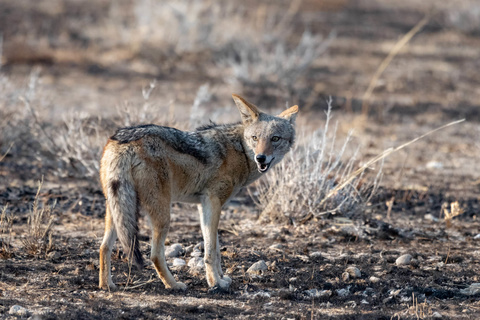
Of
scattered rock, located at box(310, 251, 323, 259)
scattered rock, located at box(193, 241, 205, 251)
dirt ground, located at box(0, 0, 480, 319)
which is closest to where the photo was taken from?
dirt ground, located at box(0, 0, 480, 319)

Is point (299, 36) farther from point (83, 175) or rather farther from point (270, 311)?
point (270, 311)

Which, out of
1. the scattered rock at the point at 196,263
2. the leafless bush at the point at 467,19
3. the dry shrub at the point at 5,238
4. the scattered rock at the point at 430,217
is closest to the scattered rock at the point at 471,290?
the scattered rock at the point at 430,217

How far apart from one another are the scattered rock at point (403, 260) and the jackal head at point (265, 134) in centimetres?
150

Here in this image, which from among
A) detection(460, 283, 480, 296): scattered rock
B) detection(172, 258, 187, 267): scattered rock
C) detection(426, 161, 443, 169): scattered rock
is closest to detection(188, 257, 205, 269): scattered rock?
detection(172, 258, 187, 267): scattered rock

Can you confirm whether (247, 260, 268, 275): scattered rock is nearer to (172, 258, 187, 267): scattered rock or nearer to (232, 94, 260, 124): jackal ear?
(172, 258, 187, 267): scattered rock

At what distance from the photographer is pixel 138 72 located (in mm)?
13172

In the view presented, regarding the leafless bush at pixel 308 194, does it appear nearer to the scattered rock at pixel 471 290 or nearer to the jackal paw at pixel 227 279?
the jackal paw at pixel 227 279

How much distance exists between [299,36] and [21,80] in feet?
22.8

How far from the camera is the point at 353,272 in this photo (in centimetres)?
563

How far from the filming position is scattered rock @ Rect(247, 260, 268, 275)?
5.68 m

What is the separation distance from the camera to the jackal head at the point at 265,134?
17.6ft

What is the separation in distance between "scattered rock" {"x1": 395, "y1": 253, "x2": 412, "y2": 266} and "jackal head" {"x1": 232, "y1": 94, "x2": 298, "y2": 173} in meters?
1.50

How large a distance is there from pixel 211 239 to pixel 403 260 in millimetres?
1905

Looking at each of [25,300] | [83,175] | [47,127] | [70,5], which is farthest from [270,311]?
[70,5]
